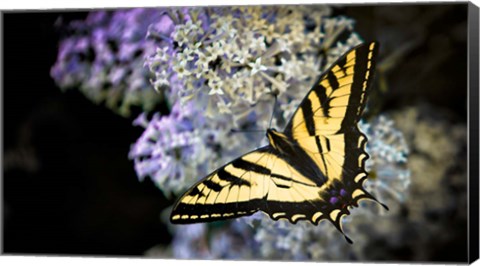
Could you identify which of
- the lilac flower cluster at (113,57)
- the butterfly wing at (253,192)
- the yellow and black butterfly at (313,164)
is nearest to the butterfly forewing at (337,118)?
the yellow and black butterfly at (313,164)

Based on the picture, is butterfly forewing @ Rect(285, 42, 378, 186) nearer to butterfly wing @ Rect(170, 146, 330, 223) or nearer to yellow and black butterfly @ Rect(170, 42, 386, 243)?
yellow and black butterfly @ Rect(170, 42, 386, 243)

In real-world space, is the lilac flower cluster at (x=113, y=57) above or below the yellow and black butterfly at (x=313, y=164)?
above

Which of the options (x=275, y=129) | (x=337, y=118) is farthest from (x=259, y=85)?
(x=337, y=118)

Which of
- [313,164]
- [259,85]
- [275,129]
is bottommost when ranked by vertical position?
[313,164]

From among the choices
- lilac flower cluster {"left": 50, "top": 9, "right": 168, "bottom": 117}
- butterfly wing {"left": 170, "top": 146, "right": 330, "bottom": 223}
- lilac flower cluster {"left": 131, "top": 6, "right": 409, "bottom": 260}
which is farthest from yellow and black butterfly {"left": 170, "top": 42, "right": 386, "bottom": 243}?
lilac flower cluster {"left": 50, "top": 9, "right": 168, "bottom": 117}

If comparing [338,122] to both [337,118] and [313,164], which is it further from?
[313,164]

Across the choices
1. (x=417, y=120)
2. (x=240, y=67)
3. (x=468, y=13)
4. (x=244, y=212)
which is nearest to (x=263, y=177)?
(x=244, y=212)

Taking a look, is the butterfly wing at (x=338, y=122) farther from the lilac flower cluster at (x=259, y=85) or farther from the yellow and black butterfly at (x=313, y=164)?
the lilac flower cluster at (x=259, y=85)

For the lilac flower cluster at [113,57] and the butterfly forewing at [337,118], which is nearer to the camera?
the butterfly forewing at [337,118]
